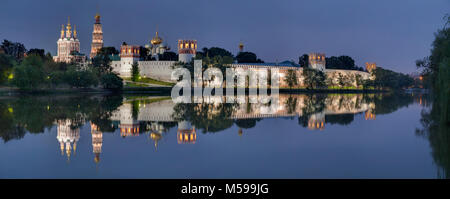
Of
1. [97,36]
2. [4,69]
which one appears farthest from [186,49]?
[97,36]

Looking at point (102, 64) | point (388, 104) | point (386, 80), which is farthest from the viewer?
point (386, 80)

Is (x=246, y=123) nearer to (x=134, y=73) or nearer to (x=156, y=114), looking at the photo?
(x=156, y=114)

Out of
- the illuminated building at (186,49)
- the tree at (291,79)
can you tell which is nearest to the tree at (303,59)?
the tree at (291,79)

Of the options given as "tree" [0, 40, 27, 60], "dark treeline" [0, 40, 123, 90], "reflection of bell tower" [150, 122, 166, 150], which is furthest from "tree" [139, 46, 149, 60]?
"reflection of bell tower" [150, 122, 166, 150]

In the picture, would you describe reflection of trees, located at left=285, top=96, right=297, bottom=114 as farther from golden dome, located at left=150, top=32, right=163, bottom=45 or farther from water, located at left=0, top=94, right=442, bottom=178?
golden dome, located at left=150, top=32, right=163, bottom=45

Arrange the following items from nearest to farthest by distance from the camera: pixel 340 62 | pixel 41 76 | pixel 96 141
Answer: pixel 96 141, pixel 41 76, pixel 340 62

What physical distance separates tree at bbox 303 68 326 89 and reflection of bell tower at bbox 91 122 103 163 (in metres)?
56.9

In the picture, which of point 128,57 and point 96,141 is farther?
point 128,57

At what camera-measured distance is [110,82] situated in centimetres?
4750

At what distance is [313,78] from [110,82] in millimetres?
33377

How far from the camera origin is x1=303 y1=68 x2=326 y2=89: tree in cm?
6725

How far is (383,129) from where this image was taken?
13430 millimetres
